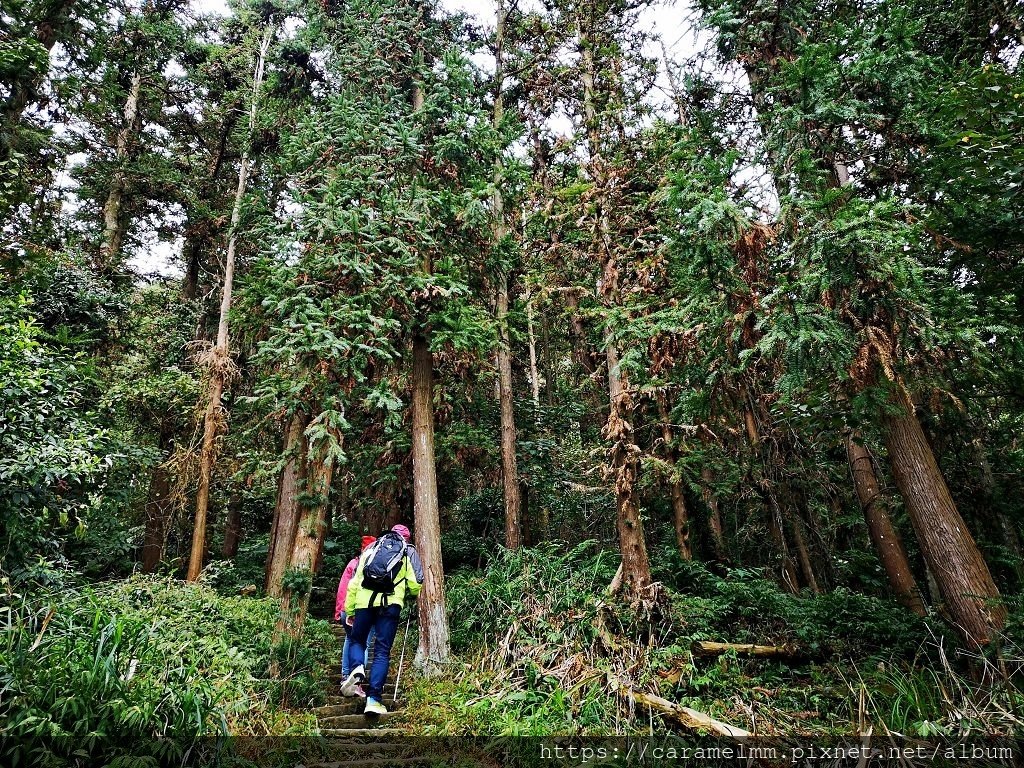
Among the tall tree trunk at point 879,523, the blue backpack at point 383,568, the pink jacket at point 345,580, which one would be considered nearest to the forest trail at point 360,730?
the pink jacket at point 345,580

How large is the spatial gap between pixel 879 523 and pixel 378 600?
27.4ft

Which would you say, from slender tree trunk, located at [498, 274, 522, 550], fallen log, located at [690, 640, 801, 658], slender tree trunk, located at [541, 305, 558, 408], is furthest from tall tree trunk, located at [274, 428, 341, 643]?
slender tree trunk, located at [541, 305, 558, 408]

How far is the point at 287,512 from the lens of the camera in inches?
391

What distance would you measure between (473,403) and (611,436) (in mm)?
5398

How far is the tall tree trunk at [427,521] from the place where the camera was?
7441 mm

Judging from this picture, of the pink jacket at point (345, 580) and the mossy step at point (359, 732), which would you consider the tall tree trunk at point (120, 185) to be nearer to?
the pink jacket at point (345, 580)

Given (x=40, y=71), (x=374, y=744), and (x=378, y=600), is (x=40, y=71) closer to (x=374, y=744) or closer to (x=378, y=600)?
(x=378, y=600)

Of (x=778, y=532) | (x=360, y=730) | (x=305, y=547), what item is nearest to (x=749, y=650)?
(x=778, y=532)

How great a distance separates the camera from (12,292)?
789cm

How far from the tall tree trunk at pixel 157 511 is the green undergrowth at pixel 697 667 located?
803 centimetres

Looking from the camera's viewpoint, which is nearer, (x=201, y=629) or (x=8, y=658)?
(x=8, y=658)

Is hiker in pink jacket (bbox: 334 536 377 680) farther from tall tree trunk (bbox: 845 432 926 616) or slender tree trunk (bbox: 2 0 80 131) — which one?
slender tree trunk (bbox: 2 0 80 131)

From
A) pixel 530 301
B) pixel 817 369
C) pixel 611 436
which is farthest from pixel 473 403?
pixel 817 369

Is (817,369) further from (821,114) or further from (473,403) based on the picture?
(473,403)
